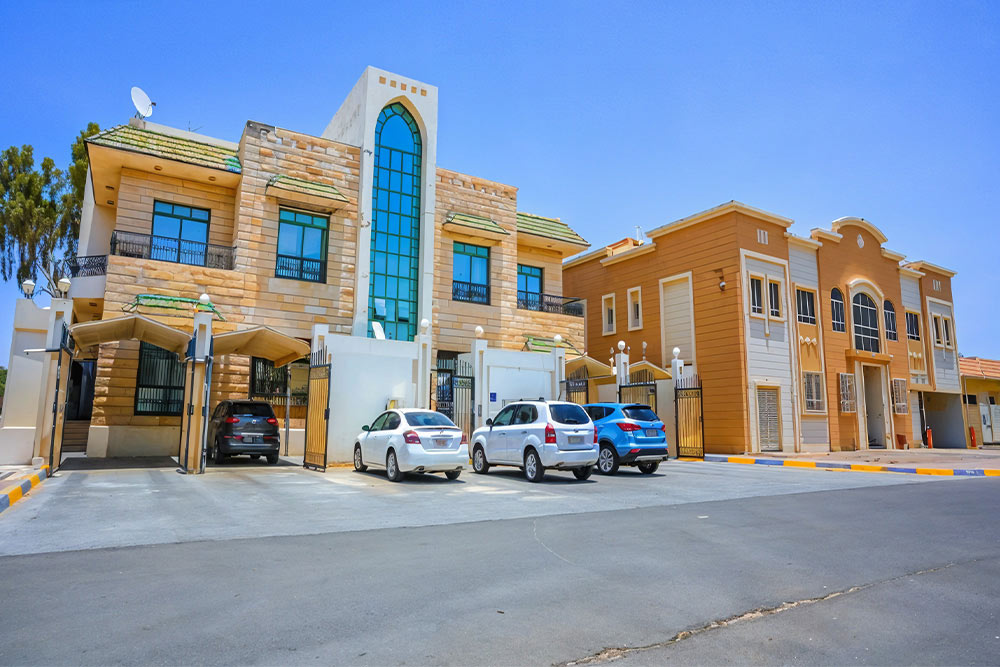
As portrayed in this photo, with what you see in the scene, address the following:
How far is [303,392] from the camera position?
21109 millimetres

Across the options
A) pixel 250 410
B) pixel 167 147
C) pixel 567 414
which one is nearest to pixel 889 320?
pixel 567 414

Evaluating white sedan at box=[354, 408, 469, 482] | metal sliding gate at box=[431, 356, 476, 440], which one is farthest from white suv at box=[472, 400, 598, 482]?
metal sliding gate at box=[431, 356, 476, 440]

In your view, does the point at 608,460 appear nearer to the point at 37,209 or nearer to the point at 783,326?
the point at 783,326

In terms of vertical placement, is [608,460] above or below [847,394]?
below

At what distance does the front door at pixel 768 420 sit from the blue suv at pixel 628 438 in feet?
34.2

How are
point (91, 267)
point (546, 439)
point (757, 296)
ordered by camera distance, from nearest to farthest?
1. point (546, 439)
2. point (91, 267)
3. point (757, 296)

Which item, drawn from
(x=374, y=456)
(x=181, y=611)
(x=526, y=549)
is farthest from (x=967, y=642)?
(x=374, y=456)

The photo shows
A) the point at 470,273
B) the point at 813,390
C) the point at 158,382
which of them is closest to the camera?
the point at 158,382

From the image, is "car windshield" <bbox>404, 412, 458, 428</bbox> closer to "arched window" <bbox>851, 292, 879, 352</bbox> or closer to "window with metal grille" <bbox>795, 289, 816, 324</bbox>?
"window with metal grille" <bbox>795, 289, 816, 324</bbox>

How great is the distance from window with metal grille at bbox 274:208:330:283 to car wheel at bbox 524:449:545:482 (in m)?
11.1

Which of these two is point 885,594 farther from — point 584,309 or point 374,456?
point 584,309

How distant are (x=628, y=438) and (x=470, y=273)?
11.8m

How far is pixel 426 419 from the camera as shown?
1394cm

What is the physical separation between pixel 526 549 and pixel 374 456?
8579 millimetres
